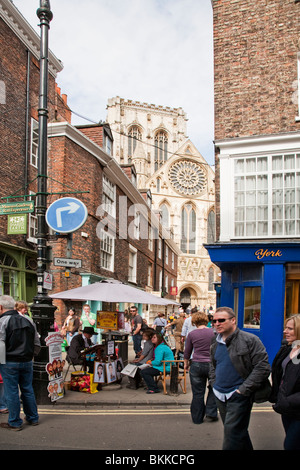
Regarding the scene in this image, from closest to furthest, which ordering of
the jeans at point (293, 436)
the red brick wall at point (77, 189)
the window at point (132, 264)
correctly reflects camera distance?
1. the jeans at point (293, 436)
2. the red brick wall at point (77, 189)
3. the window at point (132, 264)

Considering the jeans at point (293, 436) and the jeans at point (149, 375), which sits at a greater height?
the jeans at point (293, 436)

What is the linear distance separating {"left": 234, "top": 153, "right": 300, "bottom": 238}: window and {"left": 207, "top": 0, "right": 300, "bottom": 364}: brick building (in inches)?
1.0

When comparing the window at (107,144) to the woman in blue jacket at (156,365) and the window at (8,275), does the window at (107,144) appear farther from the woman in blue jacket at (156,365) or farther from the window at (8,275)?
the woman in blue jacket at (156,365)

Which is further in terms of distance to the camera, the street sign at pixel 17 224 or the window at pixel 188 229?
the window at pixel 188 229

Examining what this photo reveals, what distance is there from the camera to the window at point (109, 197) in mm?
18812

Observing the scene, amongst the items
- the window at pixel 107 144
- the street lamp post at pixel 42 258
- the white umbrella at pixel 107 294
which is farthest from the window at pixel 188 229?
the street lamp post at pixel 42 258

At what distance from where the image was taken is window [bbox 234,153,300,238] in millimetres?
11672

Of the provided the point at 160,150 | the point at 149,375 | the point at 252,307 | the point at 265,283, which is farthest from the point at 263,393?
the point at 160,150

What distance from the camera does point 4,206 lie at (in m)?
9.50

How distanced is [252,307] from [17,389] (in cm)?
752

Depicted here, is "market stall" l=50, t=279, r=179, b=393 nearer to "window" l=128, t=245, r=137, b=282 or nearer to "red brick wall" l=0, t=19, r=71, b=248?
"red brick wall" l=0, t=19, r=71, b=248

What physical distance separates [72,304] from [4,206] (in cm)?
685

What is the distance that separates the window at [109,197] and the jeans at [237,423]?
15.1 meters
